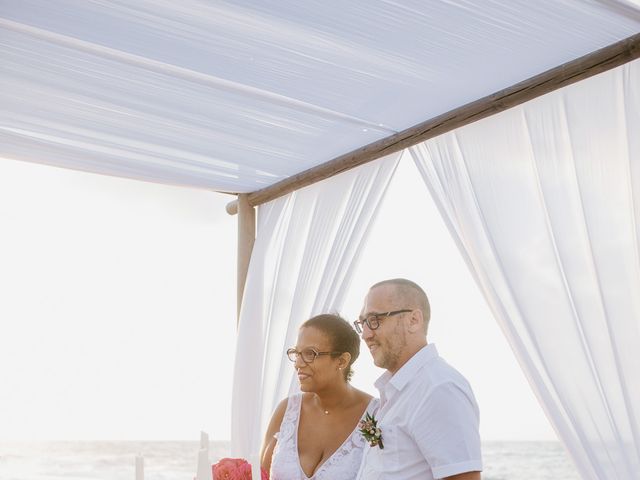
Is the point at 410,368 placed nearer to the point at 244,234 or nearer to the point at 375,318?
the point at 375,318

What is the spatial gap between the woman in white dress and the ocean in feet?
51.0

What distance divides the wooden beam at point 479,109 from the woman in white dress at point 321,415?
1.04m

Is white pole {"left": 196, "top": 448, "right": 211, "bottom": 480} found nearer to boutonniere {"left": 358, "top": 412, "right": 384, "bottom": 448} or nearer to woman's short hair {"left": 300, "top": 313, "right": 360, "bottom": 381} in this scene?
boutonniere {"left": 358, "top": 412, "right": 384, "bottom": 448}

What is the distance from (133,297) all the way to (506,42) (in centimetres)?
1882

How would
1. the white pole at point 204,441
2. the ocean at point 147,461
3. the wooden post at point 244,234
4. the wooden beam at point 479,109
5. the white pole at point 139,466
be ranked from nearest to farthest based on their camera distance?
the white pole at point 204,441
the white pole at point 139,466
the wooden beam at point 479,109
the wooden post at point 244,234
the ocean at point 147,461

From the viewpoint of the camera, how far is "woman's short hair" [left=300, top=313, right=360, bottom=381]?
3.54 m

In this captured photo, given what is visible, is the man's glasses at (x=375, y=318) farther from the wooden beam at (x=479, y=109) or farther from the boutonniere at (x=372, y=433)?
the wooden beam at (x=479, y=109)

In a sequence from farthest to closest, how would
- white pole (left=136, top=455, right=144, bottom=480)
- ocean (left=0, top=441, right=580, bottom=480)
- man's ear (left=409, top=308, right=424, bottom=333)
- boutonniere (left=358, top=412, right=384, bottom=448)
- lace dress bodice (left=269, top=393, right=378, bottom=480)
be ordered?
ocean (left=0, top=441, right=580, bottom=480) → lace dress bodice (left=269, top=393, right=378, bottom=480) → man's ear (left=409, top=308, right=424, bottom=333) → boutonniere (left=358, top=412, right=384, bottom=448) → white pole (left=136, top=455, right=144, bottom=480)

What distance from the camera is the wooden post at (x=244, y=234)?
539 centimetres

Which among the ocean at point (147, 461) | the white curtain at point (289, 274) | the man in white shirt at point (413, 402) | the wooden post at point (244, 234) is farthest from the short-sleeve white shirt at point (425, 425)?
the ocean at point (147, 461)

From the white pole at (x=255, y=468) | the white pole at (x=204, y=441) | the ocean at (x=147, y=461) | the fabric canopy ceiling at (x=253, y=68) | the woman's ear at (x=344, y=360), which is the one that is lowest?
the ocean at (x=147, y=461)

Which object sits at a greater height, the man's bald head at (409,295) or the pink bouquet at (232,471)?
the man's bald head at (409,295)

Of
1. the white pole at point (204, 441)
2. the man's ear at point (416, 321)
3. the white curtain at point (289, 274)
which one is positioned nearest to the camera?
the white pole at point (204, 441)

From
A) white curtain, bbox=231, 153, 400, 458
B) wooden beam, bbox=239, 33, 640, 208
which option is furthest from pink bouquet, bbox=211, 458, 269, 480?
white curtain, bbox=231, 153, 400, 458
